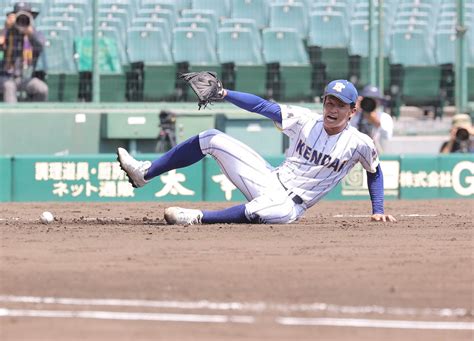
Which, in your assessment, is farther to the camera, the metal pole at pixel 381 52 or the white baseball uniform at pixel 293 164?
the metal pole at pixel 381 52

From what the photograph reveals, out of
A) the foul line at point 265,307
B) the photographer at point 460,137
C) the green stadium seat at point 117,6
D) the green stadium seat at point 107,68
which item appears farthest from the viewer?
the green stadium seat at point 117,6

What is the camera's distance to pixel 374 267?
6500 mm

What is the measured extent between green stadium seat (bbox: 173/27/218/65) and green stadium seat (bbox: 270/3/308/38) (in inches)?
46.2

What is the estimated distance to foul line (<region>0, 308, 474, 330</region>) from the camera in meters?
4.91

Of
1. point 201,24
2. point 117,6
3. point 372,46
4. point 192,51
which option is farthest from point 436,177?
point 117,6

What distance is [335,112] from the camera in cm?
869

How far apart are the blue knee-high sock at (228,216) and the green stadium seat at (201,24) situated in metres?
7.25

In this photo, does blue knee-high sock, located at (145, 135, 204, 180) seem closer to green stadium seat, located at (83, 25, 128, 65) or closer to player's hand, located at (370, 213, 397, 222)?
player's hand, located at (370, 213, 397, 222)

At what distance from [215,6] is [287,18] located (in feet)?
3.52

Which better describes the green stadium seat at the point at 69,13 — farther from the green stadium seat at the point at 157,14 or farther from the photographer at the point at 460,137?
the photographer at the point at 460,137

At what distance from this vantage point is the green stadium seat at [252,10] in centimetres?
1622

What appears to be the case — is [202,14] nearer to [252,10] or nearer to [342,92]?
[252,10]

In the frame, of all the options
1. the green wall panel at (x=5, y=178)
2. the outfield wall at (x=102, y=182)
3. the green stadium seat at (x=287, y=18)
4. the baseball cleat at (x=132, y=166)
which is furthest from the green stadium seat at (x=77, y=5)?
the baseball cleat at (x=132, y=166)

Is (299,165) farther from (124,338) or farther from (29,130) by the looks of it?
(29,130)
